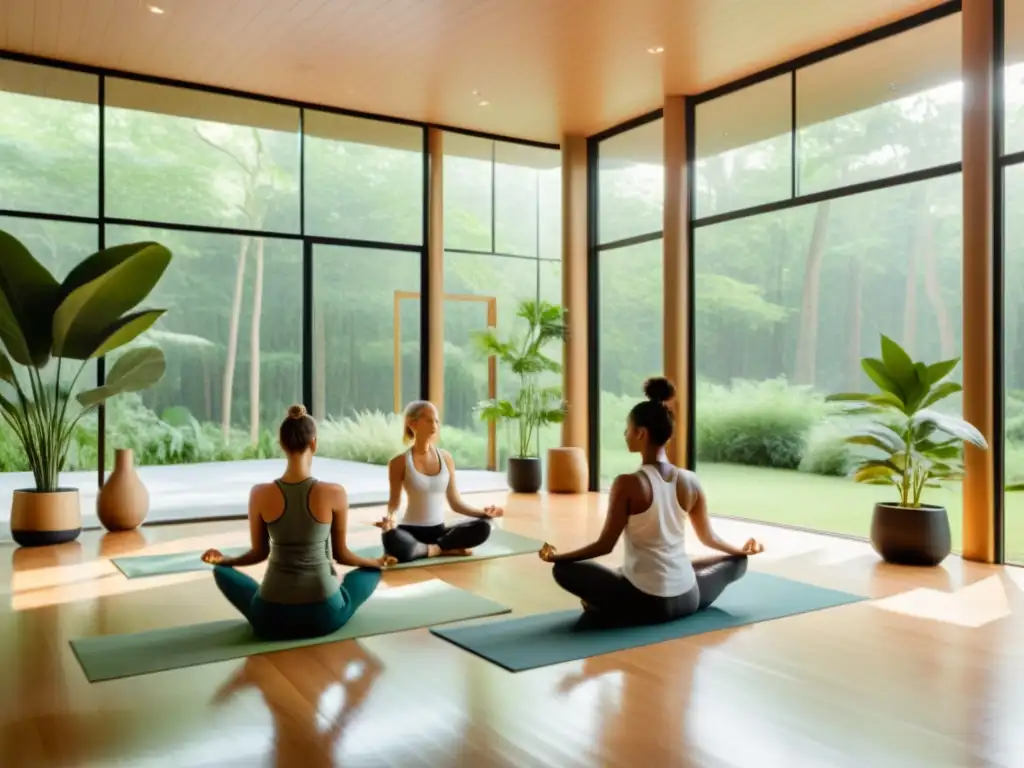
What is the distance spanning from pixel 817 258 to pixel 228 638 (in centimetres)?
485

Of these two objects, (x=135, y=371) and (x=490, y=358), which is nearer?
(x=135, y=371)

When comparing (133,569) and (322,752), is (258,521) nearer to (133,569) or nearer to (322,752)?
(322,752)

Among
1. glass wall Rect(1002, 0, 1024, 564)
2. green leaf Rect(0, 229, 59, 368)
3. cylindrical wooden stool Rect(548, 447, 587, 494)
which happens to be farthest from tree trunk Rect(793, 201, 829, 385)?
green leaf Rect(0, 229, 59, 368)

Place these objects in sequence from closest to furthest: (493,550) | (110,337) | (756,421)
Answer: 1. (493,550)
2. (110,337)
3. (756,421)

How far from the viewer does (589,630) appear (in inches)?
137

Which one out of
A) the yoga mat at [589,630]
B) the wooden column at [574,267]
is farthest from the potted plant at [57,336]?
the wooden column at [574,267]

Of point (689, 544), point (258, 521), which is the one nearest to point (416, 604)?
point (258, 521)

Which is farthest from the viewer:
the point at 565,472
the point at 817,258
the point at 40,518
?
the point at 565,472

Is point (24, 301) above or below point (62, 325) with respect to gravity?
above

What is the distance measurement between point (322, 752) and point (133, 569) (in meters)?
2.84

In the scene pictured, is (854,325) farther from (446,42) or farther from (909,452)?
(446,42)

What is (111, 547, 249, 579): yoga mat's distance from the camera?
468cm

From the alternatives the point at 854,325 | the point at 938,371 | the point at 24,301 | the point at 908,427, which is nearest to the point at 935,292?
the point at 854,325

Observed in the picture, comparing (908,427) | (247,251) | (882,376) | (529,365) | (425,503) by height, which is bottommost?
(425,503)
